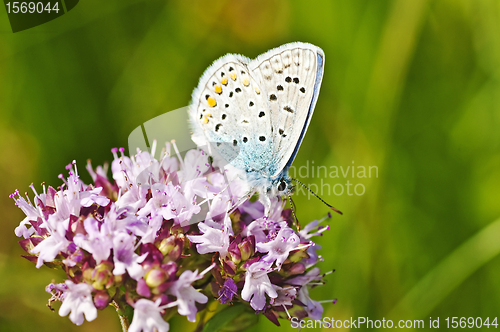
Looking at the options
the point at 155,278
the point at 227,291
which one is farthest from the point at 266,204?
the point at 155,278

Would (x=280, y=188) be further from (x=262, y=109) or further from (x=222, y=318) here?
(x=222, y=318)

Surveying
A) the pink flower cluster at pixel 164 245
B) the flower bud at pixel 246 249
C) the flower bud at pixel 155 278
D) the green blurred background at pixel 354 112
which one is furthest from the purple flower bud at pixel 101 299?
the green blurred background at pixel 354 112

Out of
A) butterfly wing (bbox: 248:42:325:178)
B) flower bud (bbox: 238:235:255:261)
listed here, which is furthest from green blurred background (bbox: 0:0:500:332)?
flower bud (bbox: 238:235:255:261)

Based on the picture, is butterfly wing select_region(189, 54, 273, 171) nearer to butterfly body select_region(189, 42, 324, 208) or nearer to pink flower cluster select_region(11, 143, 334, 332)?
butterfly body select_region(189, 42, 324, 208)

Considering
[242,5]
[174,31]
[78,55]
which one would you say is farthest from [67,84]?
[242,5]

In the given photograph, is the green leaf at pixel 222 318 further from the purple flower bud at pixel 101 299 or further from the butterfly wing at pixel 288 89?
the butterfly wing at pixel 288 89
